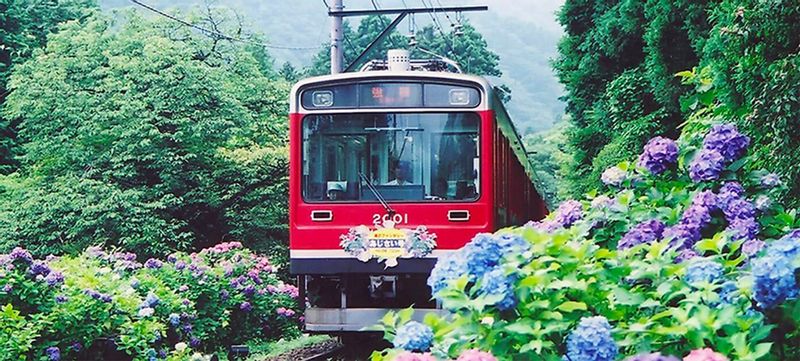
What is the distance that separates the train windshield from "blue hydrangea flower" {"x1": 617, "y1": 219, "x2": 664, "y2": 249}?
5.51 meters

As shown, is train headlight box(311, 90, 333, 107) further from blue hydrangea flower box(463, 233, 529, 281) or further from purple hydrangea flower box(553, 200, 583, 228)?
blue hydrangea flower box(463, 233, 529, 281)

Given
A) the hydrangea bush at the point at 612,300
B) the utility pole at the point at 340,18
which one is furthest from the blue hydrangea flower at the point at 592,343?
the utility pole at the point at 340,18

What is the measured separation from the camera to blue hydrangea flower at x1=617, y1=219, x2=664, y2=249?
396cm

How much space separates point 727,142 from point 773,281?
1.46 m

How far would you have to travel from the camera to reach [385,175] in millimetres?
9633

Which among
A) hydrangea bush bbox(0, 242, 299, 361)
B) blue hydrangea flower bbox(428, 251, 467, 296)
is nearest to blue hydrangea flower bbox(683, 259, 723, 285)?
blue hydrangea flower bbox(428, 251, 467, 296)

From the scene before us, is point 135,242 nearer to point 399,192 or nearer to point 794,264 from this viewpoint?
point 399,192

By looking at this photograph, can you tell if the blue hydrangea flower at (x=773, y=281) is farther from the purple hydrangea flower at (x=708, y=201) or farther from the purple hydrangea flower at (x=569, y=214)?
the purple hydrangea flower at (x=569, y=214)

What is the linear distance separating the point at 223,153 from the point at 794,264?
17.1m

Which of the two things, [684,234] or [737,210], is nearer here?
[684,234]

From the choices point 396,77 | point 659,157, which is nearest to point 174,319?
point 396,77

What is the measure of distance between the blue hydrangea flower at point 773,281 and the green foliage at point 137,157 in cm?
1550

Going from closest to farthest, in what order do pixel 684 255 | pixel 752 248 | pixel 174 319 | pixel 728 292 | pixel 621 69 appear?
pixel 728 292, pixel 752 248, pixel 684 255, pixel 174 319, pixel 621 69

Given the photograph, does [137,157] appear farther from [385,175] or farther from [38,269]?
[38,269]
